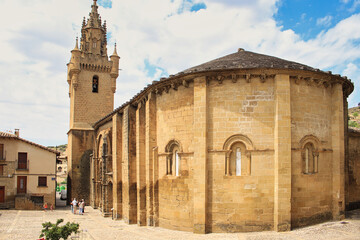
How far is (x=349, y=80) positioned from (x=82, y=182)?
972 inches

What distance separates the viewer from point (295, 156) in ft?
43.0

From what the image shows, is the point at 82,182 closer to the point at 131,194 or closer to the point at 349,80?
the point at 131,194

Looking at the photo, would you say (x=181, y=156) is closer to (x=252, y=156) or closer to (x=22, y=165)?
(x=252, y=156)

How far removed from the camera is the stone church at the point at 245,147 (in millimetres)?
12766

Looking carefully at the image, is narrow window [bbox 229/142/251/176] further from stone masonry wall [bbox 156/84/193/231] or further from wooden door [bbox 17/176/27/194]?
wooden door [bbox 17/176/27/194]

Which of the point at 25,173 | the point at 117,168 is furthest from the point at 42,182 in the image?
the point at 117,168

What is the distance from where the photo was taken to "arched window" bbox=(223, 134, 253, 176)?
1303 centimetres

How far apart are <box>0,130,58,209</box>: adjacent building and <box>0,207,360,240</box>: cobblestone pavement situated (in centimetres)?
306

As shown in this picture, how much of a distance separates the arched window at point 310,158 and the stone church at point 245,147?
41 mm

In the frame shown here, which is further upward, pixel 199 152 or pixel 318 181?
pixel 199 152

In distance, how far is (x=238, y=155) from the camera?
13219mm

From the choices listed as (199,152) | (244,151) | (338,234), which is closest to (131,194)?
(199,152)

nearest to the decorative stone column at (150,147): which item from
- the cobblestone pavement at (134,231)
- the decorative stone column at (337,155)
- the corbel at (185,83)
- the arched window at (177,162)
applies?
the cobblestone pavement at (134,231)

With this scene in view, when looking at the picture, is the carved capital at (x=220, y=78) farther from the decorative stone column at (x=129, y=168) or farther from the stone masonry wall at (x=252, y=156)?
the decorative stone column at (x=129, y=168)
